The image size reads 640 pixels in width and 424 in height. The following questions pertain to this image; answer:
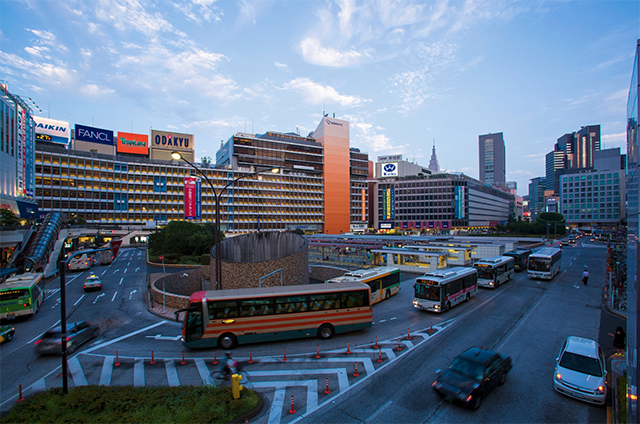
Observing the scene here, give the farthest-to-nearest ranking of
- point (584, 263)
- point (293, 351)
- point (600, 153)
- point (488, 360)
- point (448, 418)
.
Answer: point (600, 153), point (584, 263), point (293, 351), point (488, 360), point (448, 418)

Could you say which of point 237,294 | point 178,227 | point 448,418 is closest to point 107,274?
point 178,227

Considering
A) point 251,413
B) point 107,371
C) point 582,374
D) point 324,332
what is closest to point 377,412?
point 251,413

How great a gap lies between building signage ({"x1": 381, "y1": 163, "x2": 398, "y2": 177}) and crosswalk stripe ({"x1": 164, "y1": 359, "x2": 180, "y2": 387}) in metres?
127

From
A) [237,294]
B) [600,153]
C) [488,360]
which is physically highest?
[600,153]

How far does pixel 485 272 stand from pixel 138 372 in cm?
2847

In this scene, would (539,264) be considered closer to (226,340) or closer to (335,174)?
(226,340)

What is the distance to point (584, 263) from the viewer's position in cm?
4466

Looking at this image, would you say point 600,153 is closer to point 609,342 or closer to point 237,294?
point 609,342

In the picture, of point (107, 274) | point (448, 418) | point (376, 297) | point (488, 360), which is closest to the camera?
point (448, 418)

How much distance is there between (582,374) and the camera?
33.8 ft

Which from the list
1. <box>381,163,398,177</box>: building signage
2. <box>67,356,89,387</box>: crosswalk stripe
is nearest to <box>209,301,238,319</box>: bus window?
<box>67,356,89,387</box>: crosswalk stripe

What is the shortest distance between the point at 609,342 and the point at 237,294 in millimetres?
19222

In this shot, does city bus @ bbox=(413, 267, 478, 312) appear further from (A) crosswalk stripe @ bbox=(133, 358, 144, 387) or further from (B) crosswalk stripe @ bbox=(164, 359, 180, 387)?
(A) crosswalk stripe @ bbox=(133, 358, 144, 387)

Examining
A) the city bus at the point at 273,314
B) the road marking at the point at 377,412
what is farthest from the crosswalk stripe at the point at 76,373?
the road marking at the point at 377,412
